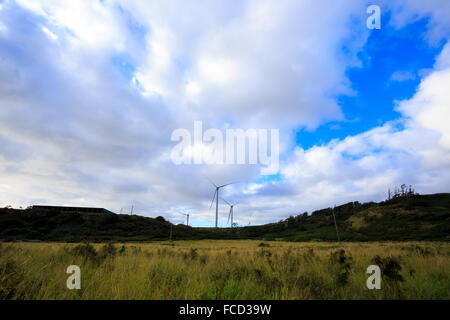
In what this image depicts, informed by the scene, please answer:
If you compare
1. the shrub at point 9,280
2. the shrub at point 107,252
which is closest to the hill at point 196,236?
the shrub at point 107,252

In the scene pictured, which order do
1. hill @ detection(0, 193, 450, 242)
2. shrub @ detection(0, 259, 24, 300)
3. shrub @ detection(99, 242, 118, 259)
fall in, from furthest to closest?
1. hill @ detection(0, 193, 450, 242)
2. shrub @ detection(99, 242, 118, 259)
3. shrub @ detection(0, 259, 24, 300)

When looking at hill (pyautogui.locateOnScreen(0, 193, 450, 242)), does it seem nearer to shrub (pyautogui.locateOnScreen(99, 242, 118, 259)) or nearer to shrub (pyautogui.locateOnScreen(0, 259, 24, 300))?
shrub (pyautogui.locateOnScreen(99, 242, 118, 259))

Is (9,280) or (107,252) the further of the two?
(107,252)

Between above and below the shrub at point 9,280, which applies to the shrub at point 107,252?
below

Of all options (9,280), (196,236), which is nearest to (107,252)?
(9,280)

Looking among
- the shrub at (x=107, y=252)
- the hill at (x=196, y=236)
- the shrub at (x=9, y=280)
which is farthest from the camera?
the hill at (x=196, y=236)

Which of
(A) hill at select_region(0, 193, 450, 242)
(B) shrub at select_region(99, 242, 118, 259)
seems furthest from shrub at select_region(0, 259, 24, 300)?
(A) hill at select_region(0, 193, 450, 242)

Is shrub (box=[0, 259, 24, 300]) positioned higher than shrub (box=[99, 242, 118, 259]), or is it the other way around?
shrub (box=[0, 259, 24, 300])

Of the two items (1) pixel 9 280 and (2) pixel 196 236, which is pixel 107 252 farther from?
(2) pixel 196 236

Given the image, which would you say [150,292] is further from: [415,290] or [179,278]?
[415,290]

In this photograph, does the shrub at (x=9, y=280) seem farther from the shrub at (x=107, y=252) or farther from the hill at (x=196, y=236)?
the hill at (x=196, y=236)

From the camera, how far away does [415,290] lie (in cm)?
548
